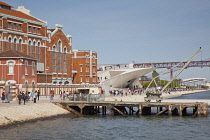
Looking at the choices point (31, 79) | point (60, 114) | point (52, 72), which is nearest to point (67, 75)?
point (52, 72)

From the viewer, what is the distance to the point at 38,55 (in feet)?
300

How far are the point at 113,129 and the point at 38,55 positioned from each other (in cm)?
5461

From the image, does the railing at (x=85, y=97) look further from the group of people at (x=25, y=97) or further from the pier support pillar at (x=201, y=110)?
the pier support pillar at (x=201, y=110)

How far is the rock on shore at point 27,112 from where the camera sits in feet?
139

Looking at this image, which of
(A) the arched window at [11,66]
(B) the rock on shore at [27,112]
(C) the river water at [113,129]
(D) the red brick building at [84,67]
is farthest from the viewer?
(D) the red brick building at [84,67]

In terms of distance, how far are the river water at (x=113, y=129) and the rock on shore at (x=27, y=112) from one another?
149 centimetres

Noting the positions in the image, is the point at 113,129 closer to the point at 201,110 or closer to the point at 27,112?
the point at 27,112

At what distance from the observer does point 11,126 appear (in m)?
40.5

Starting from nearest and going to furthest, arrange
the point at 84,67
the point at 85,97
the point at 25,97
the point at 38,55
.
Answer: the point at 25,97 < the point at 85,97 < the point at 38,55 < the point at 84,67

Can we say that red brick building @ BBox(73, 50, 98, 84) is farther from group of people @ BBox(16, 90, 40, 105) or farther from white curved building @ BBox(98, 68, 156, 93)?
group of people @ BBox(16, 90, 40, 105)

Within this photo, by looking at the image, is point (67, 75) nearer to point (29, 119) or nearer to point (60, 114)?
point (60, 114)

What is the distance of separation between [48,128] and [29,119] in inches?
257

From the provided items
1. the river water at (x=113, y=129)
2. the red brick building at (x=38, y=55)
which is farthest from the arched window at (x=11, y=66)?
the river water at (x=113, y=129)

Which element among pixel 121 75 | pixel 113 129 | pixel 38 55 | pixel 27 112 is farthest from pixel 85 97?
pixel 121 75
